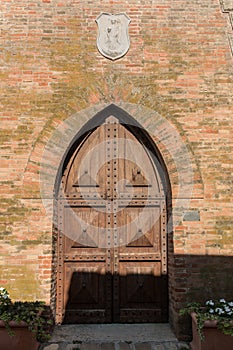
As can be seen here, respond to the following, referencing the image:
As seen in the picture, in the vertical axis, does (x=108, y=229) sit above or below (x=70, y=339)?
above

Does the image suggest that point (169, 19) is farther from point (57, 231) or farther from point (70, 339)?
point (70, 339)

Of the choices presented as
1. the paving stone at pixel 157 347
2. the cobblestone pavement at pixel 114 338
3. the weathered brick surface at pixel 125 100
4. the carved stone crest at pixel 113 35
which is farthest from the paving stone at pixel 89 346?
the carved stone crest at pixel 113 35

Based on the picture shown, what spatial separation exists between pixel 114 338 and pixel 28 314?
4.04 feet

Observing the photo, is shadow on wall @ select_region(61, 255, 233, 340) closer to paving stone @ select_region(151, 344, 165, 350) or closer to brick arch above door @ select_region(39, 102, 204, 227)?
paving stone @ select_region(151, 344, 165, 350)

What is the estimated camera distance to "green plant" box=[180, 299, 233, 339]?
3.95 meters

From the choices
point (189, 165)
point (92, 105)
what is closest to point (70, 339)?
point (189, 165)

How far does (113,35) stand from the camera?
5.26 m

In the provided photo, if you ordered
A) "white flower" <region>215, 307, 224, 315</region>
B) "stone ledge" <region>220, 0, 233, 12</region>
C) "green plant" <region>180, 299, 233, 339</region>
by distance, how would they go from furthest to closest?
1. "stone ledge" <region>220, 0, 233, 12</region>
2. "white flower" <region>215, 307, 224, 315</region>
3. "green plant" <region>180, 299, 233, 339</region>

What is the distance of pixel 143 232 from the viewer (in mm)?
5273

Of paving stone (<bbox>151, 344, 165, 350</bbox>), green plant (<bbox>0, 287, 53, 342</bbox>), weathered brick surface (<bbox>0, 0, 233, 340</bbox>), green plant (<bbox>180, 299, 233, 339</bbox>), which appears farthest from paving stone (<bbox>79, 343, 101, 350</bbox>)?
green plant (<bbox>180, 299, 233, 339</bbox>)

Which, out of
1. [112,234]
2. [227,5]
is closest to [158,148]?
[112,234]

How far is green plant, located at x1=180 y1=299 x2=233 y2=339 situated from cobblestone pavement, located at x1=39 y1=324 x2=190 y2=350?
506mm

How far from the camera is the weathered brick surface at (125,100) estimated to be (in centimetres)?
468

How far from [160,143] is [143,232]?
1.41m
